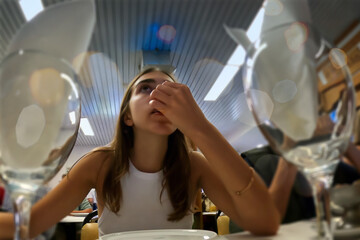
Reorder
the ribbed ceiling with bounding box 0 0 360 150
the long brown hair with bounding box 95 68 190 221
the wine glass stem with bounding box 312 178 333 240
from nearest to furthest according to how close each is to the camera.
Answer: the wine glass stem with bounding box 312 178 333 240 < the ribbed ceiling with bounding box 0 0 360 150 < the long brown hair with bounding box 95 68 190 221

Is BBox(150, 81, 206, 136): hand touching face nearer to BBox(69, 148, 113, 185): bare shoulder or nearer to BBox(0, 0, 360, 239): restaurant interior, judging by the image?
BBox(0, 0, 360, 239): restaurant interior

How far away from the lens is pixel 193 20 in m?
0.26

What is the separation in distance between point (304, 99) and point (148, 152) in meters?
0.43

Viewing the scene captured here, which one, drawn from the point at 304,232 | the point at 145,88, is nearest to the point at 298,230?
the point at 304,232

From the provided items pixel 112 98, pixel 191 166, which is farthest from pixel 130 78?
pixel 191 166

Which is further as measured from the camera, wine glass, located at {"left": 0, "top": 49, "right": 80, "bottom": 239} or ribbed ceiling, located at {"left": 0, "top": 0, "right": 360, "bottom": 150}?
Answer: ribbed ceiling, located at {"left": 0, "top": 0, "right": 360, "bottom": 150}

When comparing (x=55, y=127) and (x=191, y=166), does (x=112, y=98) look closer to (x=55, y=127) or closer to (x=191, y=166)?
(x=55, y=127)

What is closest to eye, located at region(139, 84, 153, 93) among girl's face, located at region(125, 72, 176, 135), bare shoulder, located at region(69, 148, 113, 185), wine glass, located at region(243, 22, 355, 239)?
girl's face, located at region(125, 72, 176, 135)

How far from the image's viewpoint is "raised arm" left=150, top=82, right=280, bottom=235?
0.15m

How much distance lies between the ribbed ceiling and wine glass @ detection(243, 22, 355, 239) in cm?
9

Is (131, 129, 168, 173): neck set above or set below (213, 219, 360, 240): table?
above

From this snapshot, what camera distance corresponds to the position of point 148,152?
21.5 inches

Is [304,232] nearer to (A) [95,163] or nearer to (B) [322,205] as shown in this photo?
(B) [322,205]

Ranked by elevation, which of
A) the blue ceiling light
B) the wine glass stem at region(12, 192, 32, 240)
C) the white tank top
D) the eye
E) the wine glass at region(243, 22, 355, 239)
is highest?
the blue ceiling light
